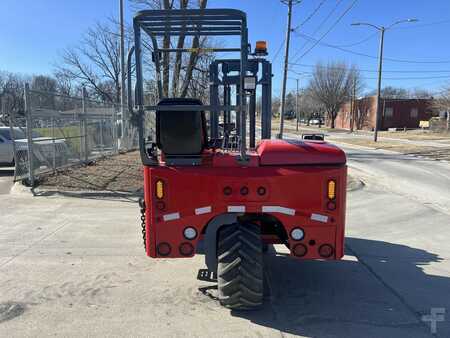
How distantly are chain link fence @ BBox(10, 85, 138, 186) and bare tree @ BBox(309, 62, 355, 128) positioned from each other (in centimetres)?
5434

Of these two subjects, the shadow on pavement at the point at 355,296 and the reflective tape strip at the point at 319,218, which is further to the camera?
the reflective tape strip at the point at 319,218

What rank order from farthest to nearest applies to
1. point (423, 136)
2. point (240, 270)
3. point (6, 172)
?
point (423, 136) < point (6, 172) < point (240, 270)

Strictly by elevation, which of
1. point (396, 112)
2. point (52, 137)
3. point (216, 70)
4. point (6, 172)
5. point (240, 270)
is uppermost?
point (216, 70)

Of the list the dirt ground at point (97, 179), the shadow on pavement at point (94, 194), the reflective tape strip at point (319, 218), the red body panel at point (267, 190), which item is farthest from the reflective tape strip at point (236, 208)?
the dirt ground at point (97, 179)

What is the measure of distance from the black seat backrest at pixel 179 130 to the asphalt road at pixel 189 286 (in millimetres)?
1495

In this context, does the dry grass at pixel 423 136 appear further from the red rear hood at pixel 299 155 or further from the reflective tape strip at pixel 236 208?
the reflective tape strip at pixel 236 208

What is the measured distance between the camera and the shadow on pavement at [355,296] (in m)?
3.61

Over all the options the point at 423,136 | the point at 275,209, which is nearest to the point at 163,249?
the point at 275,209

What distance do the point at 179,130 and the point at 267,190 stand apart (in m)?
0.97

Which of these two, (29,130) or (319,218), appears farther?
(29,130)

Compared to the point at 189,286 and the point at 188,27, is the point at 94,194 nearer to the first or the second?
the point at 189,286

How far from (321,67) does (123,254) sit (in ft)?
216

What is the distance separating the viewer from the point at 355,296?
13.9 ft

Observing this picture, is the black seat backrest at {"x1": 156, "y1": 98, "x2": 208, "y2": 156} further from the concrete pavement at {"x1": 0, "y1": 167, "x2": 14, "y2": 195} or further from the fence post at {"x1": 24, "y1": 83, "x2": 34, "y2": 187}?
the concrete pavement at {"x1": 0, "y1": 167, "x2": 14, "y2": 195}
